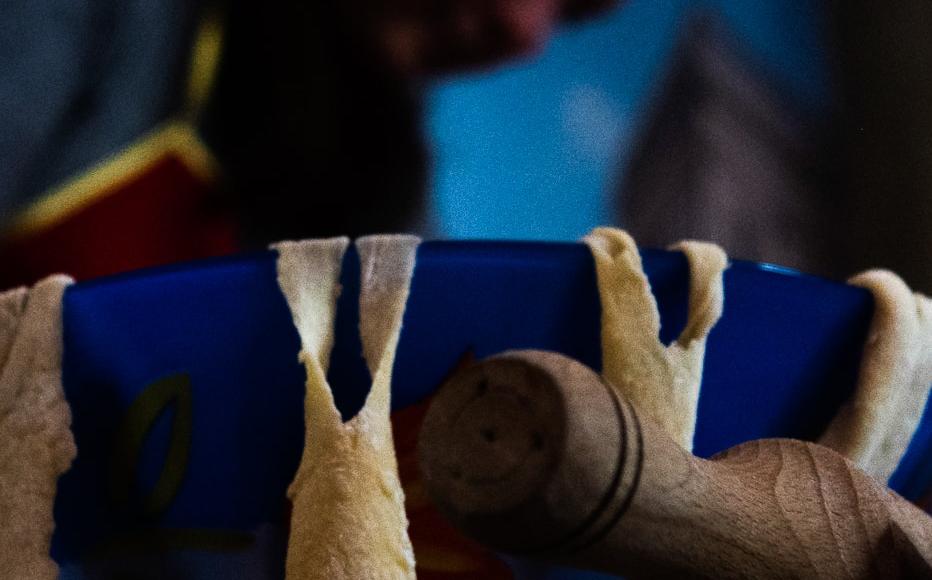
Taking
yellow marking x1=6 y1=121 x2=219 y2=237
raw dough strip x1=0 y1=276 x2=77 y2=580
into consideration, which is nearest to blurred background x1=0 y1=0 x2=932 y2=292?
yellow marking x1=6 y1=121 x2=219 y2=237

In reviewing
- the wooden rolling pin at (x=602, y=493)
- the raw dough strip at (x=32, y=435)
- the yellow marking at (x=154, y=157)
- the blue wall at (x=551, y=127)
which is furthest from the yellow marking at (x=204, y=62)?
the wooden rolling pin at (x=602, y=493)

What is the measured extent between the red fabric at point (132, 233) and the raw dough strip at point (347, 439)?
26 cm

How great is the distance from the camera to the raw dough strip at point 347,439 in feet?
0.67

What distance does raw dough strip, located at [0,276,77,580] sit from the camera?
23 cm

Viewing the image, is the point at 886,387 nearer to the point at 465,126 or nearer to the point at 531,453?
the point at 531,453

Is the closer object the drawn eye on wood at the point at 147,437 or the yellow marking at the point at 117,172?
the drawn eye on wood at the point at 147,437

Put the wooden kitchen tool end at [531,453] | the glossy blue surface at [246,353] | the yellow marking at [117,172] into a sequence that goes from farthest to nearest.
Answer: the yellow marking at [117,172] < the glossy blue surface at [246,353] < the wooden kitchen tool end at [531,453]

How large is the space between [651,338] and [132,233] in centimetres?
32

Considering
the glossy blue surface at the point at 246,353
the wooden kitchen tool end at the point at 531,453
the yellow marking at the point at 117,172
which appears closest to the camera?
the wooden kitchen tool end at the point at 531,453

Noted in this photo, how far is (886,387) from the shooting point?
26 cm

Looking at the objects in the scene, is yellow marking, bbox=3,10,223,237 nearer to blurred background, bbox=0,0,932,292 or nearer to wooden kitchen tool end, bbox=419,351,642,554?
blurred background, bbox=0,0,932,292

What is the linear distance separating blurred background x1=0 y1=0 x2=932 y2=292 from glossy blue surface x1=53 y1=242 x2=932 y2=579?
0.24 m

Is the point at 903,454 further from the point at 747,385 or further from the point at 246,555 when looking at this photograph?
the point at 246,555

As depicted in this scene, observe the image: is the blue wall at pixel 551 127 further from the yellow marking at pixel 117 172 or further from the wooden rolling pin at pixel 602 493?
the wooden rolling pin at pixel 602 493
